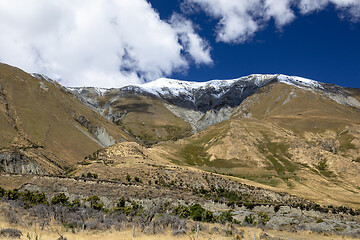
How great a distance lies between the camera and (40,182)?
4378 centimetres

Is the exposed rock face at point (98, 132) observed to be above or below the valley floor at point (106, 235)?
above

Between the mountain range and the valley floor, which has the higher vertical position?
the mountain range

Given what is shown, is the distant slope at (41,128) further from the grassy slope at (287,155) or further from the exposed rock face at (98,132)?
the grassy slope at (287,155)

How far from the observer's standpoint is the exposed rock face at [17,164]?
7302 cm

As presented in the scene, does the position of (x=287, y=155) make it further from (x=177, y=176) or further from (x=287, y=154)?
(x=177, y=176)

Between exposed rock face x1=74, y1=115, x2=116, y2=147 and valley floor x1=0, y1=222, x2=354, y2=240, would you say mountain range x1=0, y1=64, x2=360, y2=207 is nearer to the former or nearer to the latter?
exposed rock face x1=74, y1=115, x2=116, y2=147

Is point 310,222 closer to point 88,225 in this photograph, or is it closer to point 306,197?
point 88,225

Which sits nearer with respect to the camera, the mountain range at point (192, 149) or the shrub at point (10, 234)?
the shrub at point (10, 234)

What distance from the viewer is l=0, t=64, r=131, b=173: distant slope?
274 feet

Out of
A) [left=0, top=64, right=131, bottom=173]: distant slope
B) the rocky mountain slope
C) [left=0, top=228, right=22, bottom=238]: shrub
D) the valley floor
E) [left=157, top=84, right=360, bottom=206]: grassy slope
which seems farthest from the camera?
[left=0, top=64, right=131, bottom=173]: distant slope

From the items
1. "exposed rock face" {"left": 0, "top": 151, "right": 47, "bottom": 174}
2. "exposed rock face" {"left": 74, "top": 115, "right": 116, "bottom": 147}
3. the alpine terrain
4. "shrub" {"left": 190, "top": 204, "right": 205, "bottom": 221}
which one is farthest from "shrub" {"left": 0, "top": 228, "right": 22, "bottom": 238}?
"exposed rock face" {"left": 74, "top": 115, "right": 116, "bottom": 147}

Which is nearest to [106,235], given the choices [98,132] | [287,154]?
[287,154]

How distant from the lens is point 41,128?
10888 centimetres

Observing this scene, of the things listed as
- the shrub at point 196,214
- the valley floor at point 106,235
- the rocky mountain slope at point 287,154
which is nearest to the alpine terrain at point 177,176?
the shrub at point 196,214
